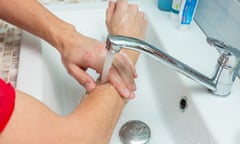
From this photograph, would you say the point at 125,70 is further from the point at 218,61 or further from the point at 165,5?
the point at 165,5

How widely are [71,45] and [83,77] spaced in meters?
0.08

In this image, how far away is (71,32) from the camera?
0.73 m

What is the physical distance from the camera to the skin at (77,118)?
0.42 meters

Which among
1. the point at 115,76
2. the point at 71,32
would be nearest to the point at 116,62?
the point at 115,76

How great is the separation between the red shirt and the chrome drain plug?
1.29 feet

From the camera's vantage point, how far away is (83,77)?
67 cm

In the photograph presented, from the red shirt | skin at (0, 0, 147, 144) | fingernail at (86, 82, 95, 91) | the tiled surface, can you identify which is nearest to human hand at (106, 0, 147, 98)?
skin at (0, 0, 147, 144)

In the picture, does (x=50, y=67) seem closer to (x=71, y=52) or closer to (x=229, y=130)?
(x=71, y=52)

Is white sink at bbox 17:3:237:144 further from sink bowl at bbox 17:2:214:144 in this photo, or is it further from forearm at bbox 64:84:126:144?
forearm at bbox 64:84:126:144

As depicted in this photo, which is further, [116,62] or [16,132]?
[116,62]

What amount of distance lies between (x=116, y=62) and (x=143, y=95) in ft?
0.71

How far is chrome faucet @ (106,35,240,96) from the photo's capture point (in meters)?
0.54

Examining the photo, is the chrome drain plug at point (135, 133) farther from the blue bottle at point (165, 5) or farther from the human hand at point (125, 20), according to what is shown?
the blue bottle at point (165, 5)

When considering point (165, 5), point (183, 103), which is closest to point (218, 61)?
point (183, 103)
